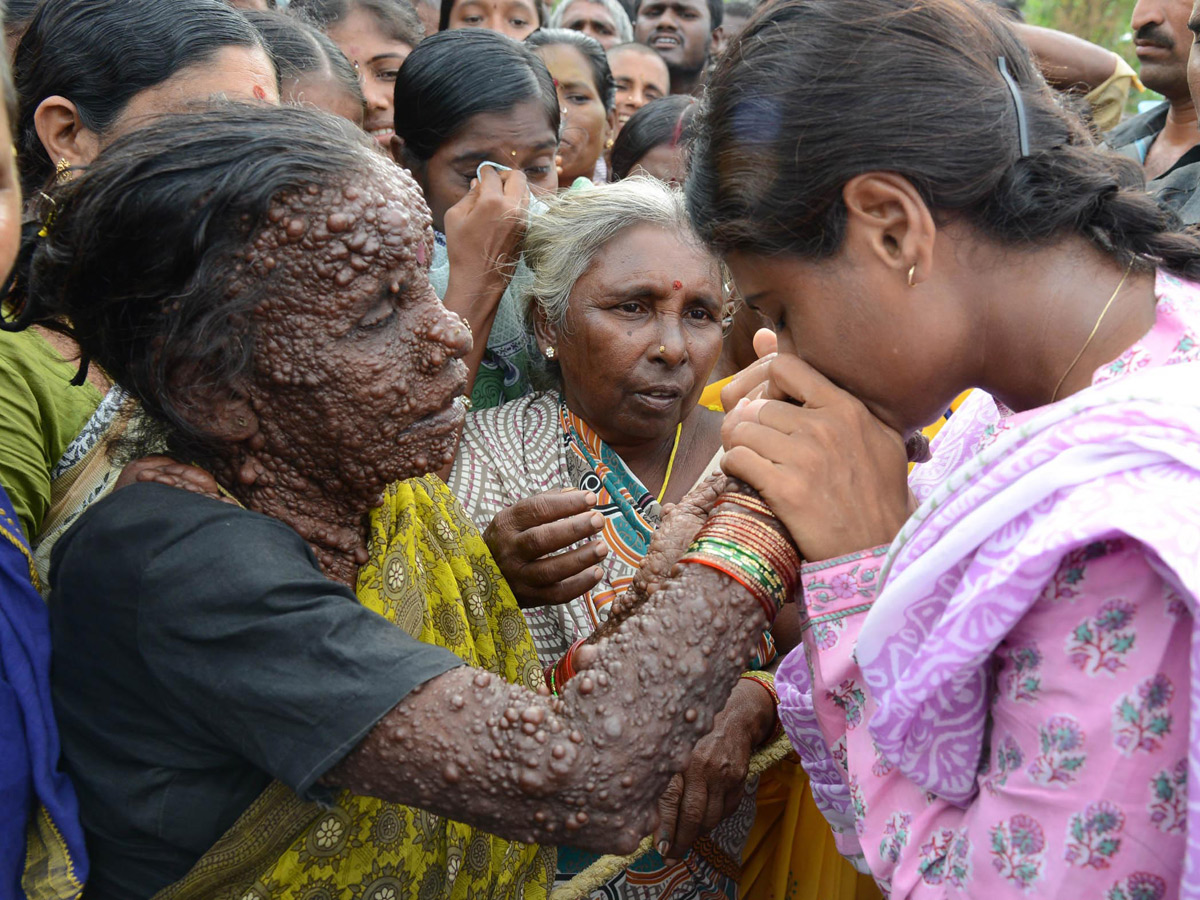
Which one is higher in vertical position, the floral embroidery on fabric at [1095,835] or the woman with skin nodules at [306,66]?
the floral embroidery on fabric at [1095,835]

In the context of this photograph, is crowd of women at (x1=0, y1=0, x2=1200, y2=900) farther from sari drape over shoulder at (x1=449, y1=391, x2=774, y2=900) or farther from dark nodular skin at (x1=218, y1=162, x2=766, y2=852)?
sari drape over shoulder at (x1=449, y1=391, x2=774, y2=900)

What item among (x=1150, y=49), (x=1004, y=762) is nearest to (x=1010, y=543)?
(x=1004, y=762)

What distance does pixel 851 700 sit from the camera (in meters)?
1.75

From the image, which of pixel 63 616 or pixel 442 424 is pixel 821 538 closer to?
pixel 442 424

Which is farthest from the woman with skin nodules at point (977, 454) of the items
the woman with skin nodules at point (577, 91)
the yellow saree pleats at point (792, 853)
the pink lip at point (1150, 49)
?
the pink lip at point (1150, 49)

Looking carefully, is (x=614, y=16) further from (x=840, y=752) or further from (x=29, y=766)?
(x=29, y=766)

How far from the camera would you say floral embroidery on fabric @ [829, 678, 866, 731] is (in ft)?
5.65

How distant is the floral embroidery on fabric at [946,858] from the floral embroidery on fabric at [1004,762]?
0.09 meters

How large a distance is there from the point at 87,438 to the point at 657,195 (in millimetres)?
1766

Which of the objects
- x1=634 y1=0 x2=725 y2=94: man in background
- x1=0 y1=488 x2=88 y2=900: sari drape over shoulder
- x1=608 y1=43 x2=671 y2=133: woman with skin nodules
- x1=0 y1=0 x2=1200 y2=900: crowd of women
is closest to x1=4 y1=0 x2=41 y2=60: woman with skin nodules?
x1=0 y1=0 x2=1200 y2=900: crowd of women

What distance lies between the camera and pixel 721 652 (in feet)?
5.41

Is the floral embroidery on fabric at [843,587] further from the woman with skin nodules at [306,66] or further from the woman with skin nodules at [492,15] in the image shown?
the woman with skin nodules at [492,15]

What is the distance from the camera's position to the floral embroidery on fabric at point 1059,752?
130 centimetres

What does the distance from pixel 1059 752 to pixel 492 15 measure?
571 centimetres
